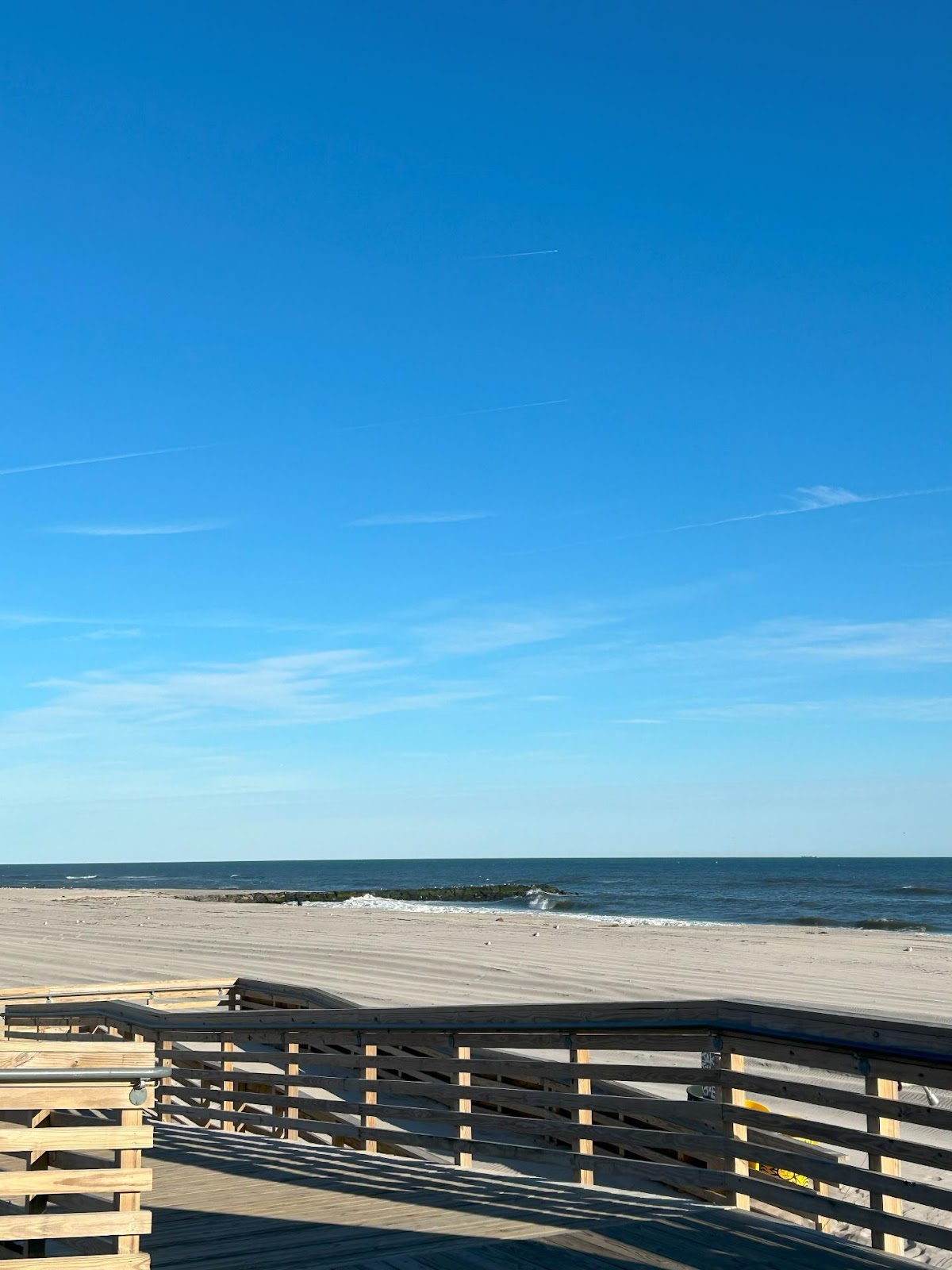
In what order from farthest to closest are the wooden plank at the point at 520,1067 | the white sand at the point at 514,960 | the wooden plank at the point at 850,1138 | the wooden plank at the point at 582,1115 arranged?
the white sand at the point at 514,960 → the wooden plank at the point at 582,1115 → the wooden plank at the point at 520,1067 → the wooden plank at the point at 850,1138

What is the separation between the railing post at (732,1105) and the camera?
18.9 ft

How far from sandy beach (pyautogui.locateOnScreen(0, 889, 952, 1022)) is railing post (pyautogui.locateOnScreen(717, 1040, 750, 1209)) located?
31.9 feet

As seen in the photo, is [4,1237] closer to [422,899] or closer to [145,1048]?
[145,1048]

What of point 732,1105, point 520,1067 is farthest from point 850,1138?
point 520,1067

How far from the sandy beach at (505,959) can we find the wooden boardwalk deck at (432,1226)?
9433 mm

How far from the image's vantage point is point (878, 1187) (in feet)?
16.3

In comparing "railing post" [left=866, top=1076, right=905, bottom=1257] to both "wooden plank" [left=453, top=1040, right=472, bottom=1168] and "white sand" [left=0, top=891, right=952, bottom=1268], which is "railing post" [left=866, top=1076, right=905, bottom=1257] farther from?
"wooden plank" [left=453, top=1040, right=472, bottom=1168]

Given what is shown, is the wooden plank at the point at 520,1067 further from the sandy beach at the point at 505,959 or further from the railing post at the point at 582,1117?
the sandy beach at the point at 505,959

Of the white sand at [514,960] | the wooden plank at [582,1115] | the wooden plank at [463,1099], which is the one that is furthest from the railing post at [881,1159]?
the wooden plank at [463,1099]

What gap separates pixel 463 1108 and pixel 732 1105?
2215 millimetres

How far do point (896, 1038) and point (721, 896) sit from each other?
68327mm

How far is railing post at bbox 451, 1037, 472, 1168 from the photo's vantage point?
287 inches

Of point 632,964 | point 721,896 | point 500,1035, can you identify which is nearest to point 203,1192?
point 500,1035

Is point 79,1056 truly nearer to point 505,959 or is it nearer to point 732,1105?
point 732,1105
